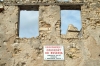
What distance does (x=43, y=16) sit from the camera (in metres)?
8.19

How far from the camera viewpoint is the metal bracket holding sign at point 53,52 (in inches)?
305

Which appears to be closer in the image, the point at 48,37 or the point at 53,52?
the point at 53,52

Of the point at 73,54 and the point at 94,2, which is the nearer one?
the point at 73,54

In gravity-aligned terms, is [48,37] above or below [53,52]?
above

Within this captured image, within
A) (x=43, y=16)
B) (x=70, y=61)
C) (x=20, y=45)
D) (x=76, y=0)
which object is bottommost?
(x=70, y=61)

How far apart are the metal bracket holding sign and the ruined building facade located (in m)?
0.11

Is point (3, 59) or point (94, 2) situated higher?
point (94, 2)

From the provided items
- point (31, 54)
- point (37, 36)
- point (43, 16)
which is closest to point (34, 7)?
point (43, 16)

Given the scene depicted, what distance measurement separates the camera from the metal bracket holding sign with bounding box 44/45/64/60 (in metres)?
7.74

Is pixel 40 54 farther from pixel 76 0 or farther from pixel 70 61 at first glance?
pixel 76 0

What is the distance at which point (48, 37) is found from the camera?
7961 millimetres

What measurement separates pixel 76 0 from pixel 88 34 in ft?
4.58

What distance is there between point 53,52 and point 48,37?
572mm

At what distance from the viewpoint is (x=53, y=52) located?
307 inches
